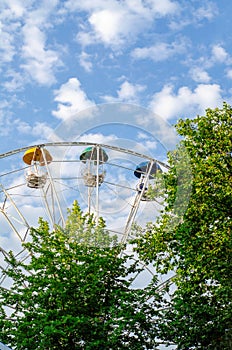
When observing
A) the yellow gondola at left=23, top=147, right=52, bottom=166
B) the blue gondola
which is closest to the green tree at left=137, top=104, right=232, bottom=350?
the blue gondola

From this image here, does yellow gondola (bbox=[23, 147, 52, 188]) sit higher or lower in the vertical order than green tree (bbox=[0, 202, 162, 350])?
higher

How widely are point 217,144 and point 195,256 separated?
4.77m

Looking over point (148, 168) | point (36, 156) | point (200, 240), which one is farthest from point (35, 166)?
point (200, 240)

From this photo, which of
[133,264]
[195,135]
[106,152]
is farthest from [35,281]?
[195,135]

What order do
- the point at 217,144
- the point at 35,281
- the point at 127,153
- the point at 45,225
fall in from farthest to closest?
the point at 45,225 → the point at 217,144 → the point at 35,281 → the point at 127,153

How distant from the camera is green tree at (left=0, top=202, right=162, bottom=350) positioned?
1920 centimetres

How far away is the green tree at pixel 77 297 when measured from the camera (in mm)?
19203

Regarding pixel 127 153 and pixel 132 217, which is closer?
pixel 127 153

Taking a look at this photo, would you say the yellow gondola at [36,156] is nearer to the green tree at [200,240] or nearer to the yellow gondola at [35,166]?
the yellow gondola at [35,166]

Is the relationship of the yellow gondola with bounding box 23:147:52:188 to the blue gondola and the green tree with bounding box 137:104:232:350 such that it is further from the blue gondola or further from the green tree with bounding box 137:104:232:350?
the green tree with bounding box 137:104:232:350

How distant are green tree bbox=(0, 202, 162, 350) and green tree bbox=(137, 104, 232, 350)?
1.12m

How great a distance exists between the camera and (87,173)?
770 inches

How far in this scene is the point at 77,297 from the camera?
66.4 feet

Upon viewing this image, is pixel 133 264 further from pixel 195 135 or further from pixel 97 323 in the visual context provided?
pixel 195 135
